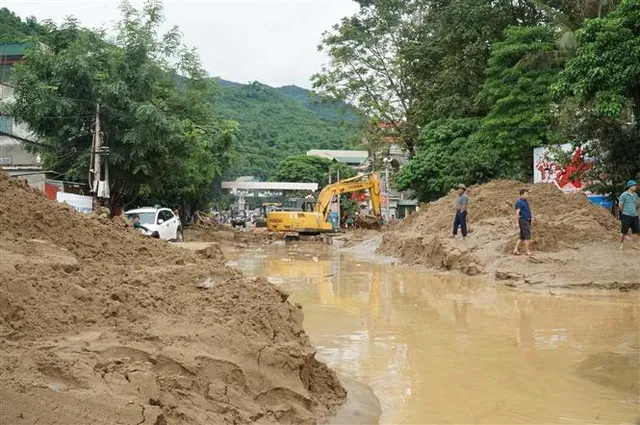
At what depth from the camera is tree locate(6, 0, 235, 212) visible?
25984mm

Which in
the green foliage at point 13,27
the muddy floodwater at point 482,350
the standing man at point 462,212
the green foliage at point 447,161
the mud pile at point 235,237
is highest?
the green foliage at point 13,27

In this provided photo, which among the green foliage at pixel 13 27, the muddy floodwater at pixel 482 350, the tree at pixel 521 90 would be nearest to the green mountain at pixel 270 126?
the green foliage at pixel 13 27

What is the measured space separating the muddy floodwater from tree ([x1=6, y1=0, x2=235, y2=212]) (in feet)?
49.1

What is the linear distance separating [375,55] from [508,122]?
45.2 ft

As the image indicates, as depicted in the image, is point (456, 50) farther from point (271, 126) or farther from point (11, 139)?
point (271, 126)

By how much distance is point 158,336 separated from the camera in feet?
15.8

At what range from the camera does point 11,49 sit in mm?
39125

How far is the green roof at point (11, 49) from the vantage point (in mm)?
38375

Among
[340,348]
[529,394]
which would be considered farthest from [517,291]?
[529,394]

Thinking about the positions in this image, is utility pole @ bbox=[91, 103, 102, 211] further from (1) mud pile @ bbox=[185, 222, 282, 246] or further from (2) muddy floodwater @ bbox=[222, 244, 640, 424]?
(2) muddy floodwater @ bbox=[222, 244, 640, 424]

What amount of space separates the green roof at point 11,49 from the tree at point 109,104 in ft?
40.6

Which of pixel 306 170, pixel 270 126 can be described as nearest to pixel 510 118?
pixel 306 170

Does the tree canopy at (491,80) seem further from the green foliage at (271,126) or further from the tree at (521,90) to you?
the green foliage at (271,126)

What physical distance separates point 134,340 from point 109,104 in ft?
77.2
